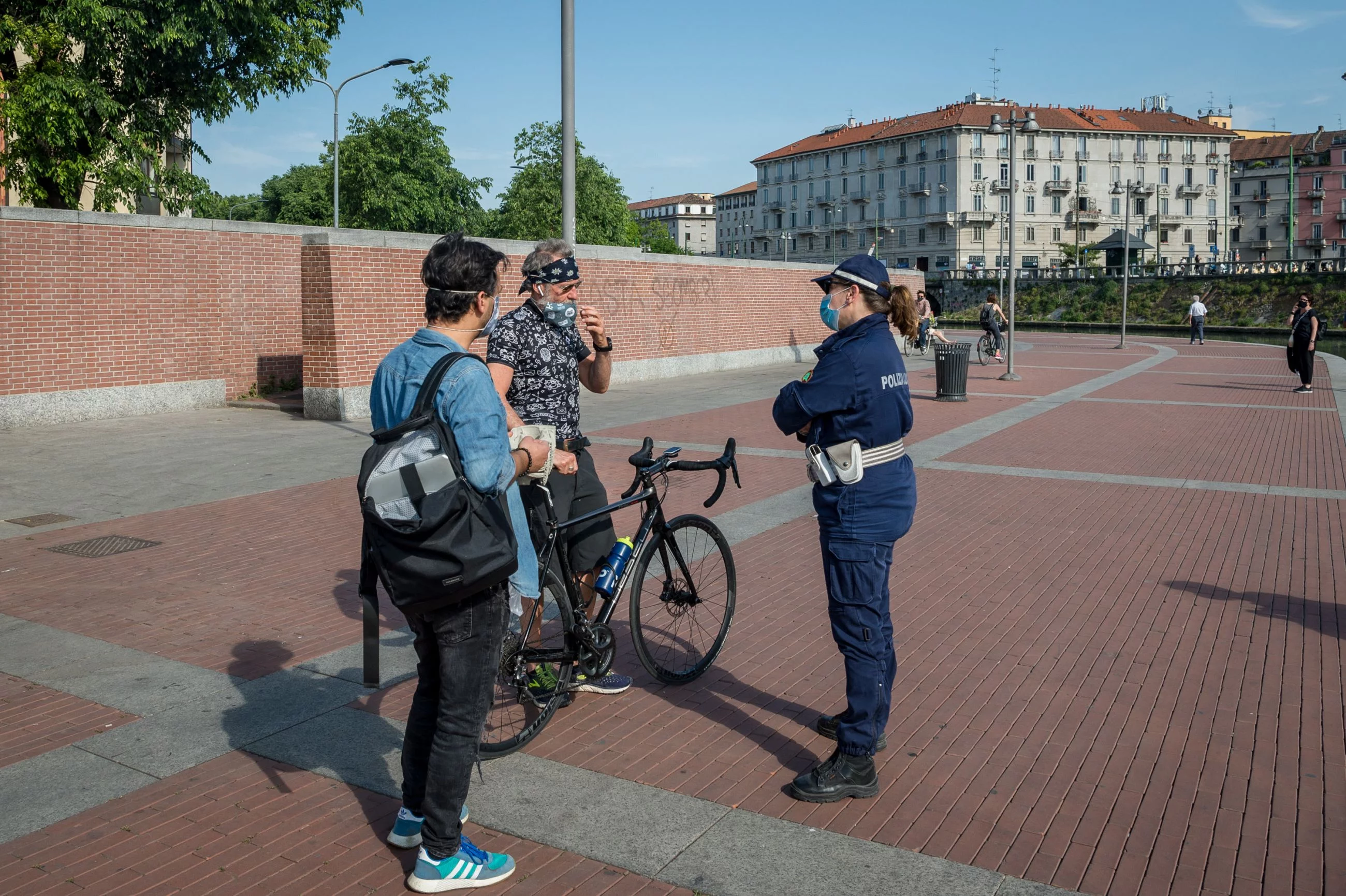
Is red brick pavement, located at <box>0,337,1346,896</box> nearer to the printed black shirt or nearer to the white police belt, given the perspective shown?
the white police belt

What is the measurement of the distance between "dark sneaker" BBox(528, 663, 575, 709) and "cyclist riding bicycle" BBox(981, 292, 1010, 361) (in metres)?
25.1

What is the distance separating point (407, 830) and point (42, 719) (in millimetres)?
2114

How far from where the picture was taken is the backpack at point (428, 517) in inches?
115

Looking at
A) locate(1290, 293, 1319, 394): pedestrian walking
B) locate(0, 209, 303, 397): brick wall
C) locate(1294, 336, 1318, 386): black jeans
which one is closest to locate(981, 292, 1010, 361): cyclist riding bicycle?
locate(1290, 293, 1319, 394): pedestrian walking

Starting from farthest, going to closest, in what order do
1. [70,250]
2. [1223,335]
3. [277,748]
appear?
[1223,335] < [70,250] < [277,748]

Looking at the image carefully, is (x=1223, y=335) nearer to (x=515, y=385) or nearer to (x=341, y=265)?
(x=341, y=265)

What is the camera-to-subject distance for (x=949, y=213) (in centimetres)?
10206

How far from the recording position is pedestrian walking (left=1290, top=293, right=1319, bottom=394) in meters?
18.7

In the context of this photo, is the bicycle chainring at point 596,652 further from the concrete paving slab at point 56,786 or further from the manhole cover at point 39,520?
the manhole cover at point 39,520

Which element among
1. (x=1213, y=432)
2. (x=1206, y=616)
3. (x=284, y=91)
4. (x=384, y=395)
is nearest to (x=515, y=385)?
(x=384, y=395)

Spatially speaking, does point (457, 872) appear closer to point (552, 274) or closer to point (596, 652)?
point (596, 652)

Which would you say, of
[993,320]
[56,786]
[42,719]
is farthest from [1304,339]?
[56,786]

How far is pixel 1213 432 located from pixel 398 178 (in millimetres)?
31443

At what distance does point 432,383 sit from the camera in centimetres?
303
